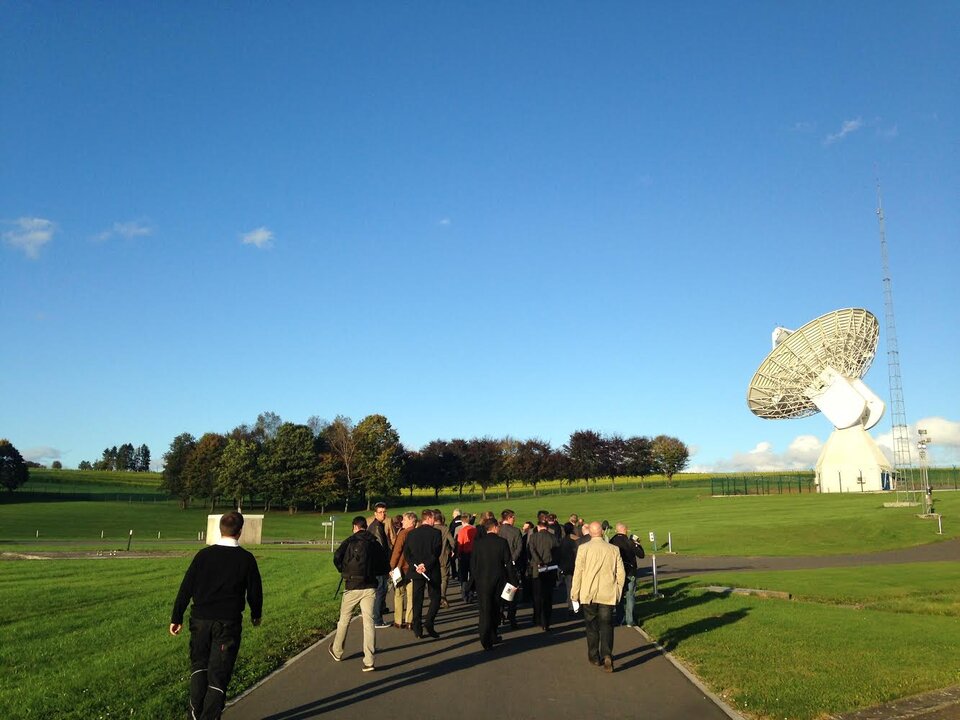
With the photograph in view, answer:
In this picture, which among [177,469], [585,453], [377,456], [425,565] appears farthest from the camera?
[585,453]

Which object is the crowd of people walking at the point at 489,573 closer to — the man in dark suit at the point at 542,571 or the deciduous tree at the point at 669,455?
the man in dark suit at the point at 542,571

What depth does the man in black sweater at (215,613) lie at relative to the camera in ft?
24.5

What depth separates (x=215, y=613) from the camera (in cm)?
759

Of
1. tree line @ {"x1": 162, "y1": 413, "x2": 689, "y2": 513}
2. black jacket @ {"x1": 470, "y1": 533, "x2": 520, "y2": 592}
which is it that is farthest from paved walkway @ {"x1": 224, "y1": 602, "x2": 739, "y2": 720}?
tree line @ {"x1": 162, "y1": 413, "x2": 689, "y2": 513}

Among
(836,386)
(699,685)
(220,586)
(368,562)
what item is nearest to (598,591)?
(699,685)

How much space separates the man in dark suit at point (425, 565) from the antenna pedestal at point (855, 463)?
199 ft

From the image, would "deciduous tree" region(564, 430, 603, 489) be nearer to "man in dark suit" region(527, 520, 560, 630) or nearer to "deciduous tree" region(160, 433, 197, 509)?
"deciduous tree" region(160, 433, 197, 509)

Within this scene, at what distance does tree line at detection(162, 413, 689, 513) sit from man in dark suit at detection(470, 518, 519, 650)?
2975 inches

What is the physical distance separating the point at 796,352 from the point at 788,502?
11782 millimetres

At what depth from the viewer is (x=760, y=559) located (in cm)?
3150

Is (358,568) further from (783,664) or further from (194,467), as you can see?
(194,467)

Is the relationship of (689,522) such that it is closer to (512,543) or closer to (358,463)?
(512,543)

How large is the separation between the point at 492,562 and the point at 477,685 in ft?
11.2

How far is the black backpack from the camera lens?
36.3ft
